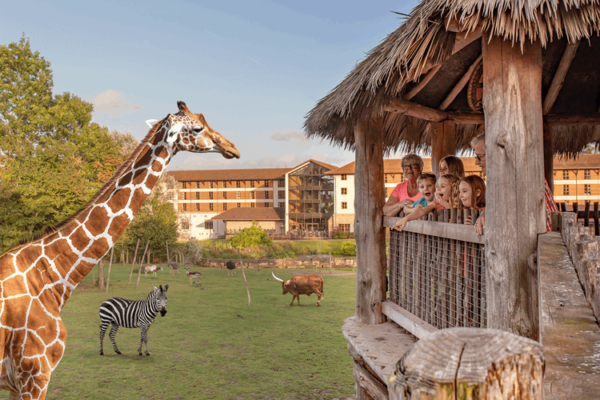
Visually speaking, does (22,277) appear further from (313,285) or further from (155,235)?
(155,235)

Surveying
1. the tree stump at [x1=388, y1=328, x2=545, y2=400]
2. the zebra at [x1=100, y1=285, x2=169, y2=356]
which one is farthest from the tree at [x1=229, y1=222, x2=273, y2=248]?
the tree stump at [x1=388, y1=328, x2=545, y2=400]

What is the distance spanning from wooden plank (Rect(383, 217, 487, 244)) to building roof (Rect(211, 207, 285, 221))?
51.6 metres

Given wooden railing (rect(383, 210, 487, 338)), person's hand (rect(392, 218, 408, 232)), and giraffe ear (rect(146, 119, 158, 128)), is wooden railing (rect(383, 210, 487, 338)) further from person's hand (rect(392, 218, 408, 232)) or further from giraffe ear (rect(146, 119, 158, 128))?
giraffe ear (rect(146, 119, 158, 128))

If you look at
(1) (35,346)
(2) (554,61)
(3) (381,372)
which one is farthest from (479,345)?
(2) (554,61)

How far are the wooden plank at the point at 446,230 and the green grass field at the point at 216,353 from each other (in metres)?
4.85

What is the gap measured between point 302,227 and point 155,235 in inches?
1209

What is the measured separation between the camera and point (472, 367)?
67 cm

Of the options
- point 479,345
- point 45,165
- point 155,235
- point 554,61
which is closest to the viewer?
point 479,345

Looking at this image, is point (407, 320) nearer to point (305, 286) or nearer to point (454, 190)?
point (454, 190)

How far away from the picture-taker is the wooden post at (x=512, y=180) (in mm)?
2922

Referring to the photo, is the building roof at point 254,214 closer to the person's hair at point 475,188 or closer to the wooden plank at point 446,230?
the wooden plank at point 446,230

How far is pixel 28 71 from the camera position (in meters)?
21.0

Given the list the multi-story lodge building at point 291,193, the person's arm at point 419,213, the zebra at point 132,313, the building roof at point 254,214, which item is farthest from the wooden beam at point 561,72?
the building roof at point 254,214

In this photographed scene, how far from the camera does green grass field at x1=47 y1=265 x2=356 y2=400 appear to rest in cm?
812
